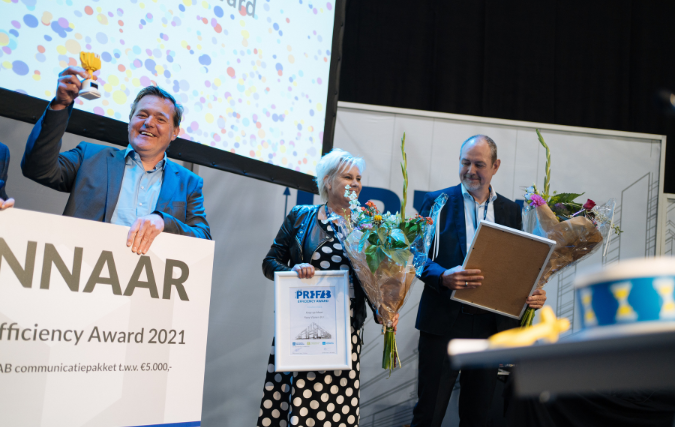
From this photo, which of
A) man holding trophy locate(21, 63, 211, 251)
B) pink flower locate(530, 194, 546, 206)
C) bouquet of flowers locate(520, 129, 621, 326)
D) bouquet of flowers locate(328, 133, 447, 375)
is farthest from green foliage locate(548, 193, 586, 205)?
man holding trophy locate(21, 63, 211, 251)

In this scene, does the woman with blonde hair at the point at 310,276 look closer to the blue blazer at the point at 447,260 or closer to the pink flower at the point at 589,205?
the blue blazer at the point at 447,260

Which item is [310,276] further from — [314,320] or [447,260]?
[447,260]

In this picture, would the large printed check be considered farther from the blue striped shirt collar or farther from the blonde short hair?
the blonde short hair

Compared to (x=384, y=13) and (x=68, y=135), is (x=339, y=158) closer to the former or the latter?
(x=68, y=135)

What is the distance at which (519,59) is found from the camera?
465cm

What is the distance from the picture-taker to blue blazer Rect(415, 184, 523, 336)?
264cm

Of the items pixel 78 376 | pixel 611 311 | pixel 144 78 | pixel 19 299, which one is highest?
pixel 144 78

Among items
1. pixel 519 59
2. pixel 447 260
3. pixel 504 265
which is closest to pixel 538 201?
pixel 504 265

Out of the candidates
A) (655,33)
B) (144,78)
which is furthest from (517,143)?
(144,78)

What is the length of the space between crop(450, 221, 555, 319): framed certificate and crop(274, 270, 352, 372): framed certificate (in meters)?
0.56

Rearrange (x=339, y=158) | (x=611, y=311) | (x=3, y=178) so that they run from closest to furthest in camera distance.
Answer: (x=611, y=311), (x=3, y=178), (x=339, y=158)

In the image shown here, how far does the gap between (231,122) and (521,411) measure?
7.55ft

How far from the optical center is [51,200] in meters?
2.96

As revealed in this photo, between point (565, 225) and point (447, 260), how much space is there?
59 centimetres
